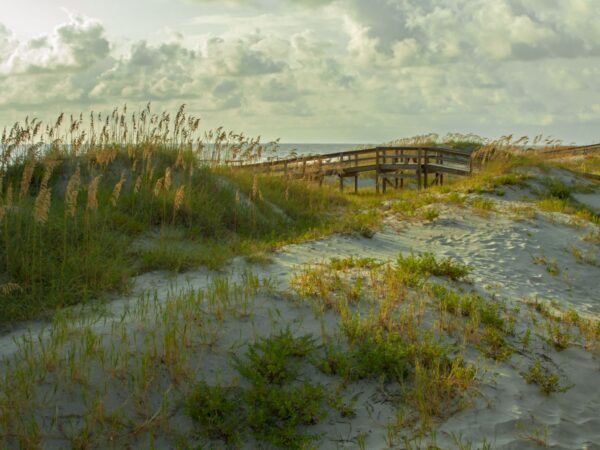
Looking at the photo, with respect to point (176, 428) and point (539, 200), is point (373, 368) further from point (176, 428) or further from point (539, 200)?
point (539, 200)

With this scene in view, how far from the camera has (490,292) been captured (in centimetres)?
789

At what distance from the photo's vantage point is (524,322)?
6.84m

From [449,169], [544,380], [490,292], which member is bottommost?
[544,380]

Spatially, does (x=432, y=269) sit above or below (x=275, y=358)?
above

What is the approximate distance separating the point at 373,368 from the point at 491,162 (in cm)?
1633

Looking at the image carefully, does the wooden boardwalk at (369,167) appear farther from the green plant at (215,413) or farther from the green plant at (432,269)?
the green plant at (215,413)

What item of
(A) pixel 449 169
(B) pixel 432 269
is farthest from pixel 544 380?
(A) pixel 449 169

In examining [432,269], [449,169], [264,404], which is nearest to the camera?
[264,404]

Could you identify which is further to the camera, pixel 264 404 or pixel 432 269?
pixel 432 269

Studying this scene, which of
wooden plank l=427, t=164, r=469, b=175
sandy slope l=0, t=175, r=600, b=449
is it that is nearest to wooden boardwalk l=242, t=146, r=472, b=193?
wooden plank l=427, t=164, r=469, b=175

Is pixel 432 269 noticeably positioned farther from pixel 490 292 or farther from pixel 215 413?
pixel 215 413

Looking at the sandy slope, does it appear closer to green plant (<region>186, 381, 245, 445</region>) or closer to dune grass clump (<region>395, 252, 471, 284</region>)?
green plant (<region>186, 381, 245, 445</region>)

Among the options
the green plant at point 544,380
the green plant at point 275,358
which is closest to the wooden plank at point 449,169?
the green plant at point 544,380

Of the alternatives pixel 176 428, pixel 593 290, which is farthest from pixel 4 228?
pixel 593 290
